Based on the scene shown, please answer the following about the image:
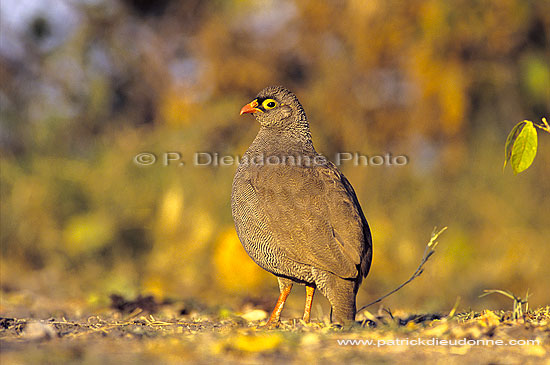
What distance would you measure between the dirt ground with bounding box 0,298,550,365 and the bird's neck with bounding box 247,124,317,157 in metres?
1.39

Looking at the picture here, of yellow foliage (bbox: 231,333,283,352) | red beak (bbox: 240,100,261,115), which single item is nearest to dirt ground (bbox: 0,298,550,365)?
yellow foliage (bbox: 231,333,283,352)

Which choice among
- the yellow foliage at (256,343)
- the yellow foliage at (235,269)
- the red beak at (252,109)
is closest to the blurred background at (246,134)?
the yellow foliage at (235,269)

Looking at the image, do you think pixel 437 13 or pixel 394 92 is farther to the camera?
pixel 394 92

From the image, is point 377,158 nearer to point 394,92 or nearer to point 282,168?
point 394,92

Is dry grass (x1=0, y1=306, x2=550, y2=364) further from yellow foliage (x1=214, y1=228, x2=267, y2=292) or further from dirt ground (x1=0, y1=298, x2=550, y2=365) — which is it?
yellow foliage (x1=214, y1=228, x2=267, y2=292)

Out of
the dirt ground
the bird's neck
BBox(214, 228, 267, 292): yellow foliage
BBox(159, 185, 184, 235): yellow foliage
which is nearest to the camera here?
the dirt ground

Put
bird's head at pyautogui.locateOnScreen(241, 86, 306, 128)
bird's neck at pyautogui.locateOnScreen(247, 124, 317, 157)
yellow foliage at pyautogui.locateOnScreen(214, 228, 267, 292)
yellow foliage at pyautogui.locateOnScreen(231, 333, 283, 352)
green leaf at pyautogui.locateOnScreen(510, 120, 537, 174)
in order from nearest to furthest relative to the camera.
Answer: yellow foliage at pyautogui.locateOnScreen(231, 333, 283, 352) < green leaf at pyautogui.locateOnScreen(510, 120, 537, 174) < bird's neck at pyautogui.locateOnScreen(247, 124, 317, 157) < bird's head at pyautogui.locateOnScreen(241, 86, 306, 128) < yellow foliage at pyautogui.locateOnScreen(214, 228, 267, 292)

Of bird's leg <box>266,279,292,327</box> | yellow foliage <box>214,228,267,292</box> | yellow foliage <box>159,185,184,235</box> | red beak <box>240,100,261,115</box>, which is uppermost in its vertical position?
red beak <box>240,100,261,115</box>

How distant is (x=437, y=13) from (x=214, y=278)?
18.8 feet

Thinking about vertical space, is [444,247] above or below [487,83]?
below

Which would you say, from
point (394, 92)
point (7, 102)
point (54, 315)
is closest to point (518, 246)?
point (394, 92)

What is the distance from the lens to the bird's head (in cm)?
573

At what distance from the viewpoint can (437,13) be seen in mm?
11672

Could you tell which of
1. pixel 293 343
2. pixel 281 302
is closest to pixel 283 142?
pixel 281 302
